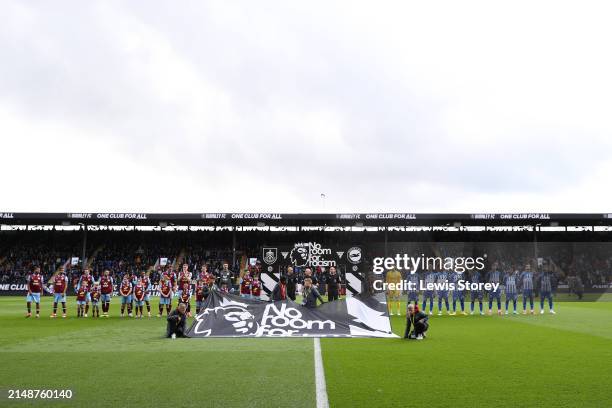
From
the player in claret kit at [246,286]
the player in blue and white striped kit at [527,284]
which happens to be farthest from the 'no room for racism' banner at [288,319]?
the player in blue and white striped kit at [527,284]

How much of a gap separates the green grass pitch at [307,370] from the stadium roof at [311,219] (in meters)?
28.5

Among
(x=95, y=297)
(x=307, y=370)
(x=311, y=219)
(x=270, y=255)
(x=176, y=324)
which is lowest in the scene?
(x=307, y=370)

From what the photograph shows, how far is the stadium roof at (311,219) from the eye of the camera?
4438 cm

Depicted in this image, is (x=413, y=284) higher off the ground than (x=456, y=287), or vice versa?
(x=413, y=284)

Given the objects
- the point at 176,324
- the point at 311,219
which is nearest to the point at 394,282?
the point at 176,324

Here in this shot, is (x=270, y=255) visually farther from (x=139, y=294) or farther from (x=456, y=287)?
(x=456, y=287)

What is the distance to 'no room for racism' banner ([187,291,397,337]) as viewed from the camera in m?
15.5

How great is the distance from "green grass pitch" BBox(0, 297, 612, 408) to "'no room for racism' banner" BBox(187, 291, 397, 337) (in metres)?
1.03

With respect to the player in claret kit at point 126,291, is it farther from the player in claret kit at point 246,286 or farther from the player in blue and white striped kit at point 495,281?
the player in blue and white striped kit at point 495,281

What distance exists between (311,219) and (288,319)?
30.6 metres

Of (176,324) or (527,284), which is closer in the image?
(176,324)

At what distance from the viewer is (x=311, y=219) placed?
46.6 meters

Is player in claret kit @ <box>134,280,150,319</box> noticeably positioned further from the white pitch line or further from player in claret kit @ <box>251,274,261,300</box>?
the white pitch line

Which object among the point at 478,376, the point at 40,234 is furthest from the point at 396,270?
the point at 40,234
